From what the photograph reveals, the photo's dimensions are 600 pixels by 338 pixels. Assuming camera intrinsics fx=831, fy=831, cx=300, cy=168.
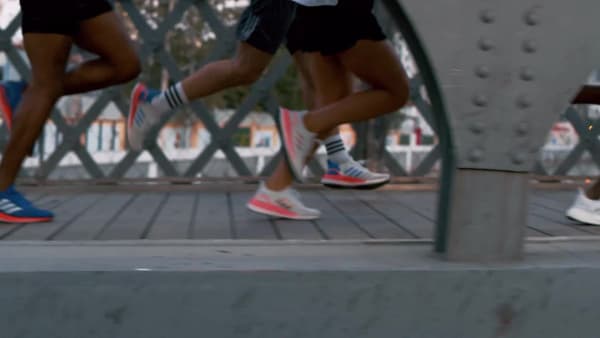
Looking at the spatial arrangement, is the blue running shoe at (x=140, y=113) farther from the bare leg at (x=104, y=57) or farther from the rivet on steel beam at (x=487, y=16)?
the rivet on steel beam at (x=487, y=16)

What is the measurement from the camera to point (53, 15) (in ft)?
11.3

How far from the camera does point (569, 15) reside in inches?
85.1

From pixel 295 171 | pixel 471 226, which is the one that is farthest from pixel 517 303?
pixel 295 171

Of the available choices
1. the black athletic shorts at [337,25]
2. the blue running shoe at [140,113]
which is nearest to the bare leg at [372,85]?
the black athletic shorts at [337,25]

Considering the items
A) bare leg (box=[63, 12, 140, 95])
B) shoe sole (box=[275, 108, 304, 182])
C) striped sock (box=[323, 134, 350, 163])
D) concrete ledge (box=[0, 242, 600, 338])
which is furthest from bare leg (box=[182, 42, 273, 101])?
concrete ledge (box=[0, 242, 600, 338])

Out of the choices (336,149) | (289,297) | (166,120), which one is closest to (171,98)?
(336,149)

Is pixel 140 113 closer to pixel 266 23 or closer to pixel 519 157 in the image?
pixel 266 23

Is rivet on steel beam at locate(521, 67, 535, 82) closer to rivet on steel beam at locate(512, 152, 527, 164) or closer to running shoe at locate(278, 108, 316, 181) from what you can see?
rivet on steel beam at locate(512, 152, 527, 164)

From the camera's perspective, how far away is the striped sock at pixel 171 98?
3564mm

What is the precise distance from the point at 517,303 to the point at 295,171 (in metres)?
1.22

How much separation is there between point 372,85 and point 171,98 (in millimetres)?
875

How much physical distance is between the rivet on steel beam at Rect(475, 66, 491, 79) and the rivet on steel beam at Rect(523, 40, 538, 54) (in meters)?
0.11

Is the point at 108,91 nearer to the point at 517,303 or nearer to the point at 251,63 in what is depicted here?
the point at 251,63

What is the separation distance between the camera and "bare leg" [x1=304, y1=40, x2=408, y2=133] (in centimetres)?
325
